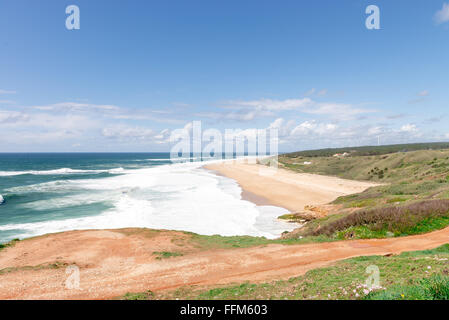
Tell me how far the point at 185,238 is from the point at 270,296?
10.9 metres

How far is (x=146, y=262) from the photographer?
506 inches

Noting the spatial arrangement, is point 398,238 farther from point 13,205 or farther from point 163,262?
point 13,205

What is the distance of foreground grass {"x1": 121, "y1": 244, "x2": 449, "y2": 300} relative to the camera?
5.61 metres

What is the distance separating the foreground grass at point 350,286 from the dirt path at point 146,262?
1.14 meters

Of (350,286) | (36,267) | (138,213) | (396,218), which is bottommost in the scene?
(138,213)

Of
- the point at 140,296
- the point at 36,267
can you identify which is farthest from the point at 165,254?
the point at 36,267

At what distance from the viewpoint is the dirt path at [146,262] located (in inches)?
388

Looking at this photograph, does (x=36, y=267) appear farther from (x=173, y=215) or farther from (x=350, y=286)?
(x=173, y=215)

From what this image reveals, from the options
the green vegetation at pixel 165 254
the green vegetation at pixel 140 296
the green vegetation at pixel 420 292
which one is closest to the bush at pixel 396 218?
the green vegetation at pixel 165 254

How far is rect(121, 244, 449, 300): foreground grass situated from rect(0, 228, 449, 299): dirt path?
114 cm

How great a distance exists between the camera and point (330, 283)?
24.3ft

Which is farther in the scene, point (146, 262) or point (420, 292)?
point (146, 262)

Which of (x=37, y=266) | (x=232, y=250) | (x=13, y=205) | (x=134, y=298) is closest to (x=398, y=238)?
(x=232, y=250)

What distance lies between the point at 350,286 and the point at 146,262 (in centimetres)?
971
